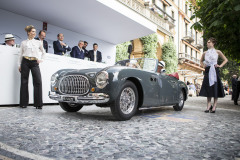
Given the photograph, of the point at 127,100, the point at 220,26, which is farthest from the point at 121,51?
the point at 127,100

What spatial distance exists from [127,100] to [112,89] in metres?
0.51

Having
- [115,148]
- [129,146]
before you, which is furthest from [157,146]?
[115,148]

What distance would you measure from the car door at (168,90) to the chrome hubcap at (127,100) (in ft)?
3.24

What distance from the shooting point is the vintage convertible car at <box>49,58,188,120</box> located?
131 inches

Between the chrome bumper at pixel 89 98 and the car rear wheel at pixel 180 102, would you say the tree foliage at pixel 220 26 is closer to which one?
the car rear wheel at pixel 180 102

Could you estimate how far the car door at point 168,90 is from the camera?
4.55 metres

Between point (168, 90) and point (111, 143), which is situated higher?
point (168, 90)

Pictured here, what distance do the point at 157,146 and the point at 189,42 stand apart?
111ft

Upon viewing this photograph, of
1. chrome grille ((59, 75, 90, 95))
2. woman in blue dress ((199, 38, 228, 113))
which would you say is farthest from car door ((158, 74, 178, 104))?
chrome grille ((59, 75, 90, 95))

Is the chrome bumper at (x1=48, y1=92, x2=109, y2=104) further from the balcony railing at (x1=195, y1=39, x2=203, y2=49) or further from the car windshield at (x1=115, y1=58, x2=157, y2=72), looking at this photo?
the balcony railing at (x1=195, y1=39, x2=203, y2=49)

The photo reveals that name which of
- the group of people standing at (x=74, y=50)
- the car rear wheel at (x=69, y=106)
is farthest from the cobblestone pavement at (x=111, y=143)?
the group of people standing at (x=74, y=50)

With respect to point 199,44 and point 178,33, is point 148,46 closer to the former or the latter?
point 178,33

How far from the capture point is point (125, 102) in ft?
11.9

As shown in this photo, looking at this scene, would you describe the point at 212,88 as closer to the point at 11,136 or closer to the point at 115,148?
the point at 115,148
